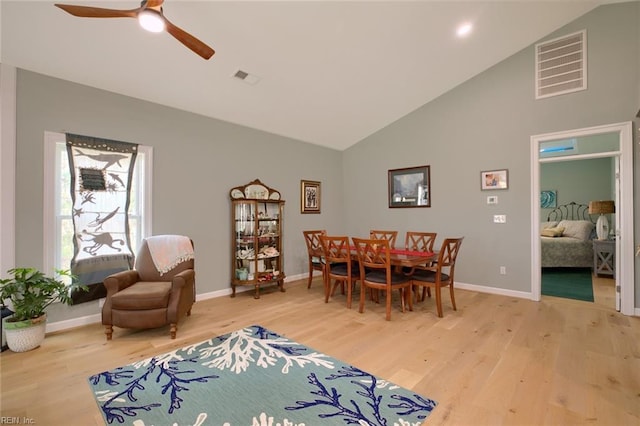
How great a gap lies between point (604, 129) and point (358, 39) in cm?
325

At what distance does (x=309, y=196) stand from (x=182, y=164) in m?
2.36

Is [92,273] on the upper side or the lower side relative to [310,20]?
lower

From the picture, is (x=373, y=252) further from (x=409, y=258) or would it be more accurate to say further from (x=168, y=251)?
(x=168, y=251)

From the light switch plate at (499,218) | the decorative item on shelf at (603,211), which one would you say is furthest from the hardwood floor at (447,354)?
the decorative item on shelf at (603,211)

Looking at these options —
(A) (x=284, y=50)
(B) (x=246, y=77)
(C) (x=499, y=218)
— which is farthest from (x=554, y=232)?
(B) (x=246, y=77)

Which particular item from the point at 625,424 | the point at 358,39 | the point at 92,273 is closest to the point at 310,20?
the point at 358,39

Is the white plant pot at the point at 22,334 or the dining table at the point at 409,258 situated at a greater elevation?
the dining table at the point at 409,258

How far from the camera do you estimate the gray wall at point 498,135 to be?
3504 mm

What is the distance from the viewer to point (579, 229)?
18.7 feet

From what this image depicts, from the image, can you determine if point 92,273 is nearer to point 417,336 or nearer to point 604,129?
point 417,336

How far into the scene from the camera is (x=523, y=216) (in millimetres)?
4074

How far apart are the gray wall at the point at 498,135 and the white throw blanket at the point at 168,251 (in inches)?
139

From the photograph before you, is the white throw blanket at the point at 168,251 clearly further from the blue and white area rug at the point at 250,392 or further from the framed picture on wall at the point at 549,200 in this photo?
the framed picture on wall at the point at 549,200

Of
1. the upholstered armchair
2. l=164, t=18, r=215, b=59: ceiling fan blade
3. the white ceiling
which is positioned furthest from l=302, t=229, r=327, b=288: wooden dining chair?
l=164, t=18, r=215, b=59: ceiling fan blade
